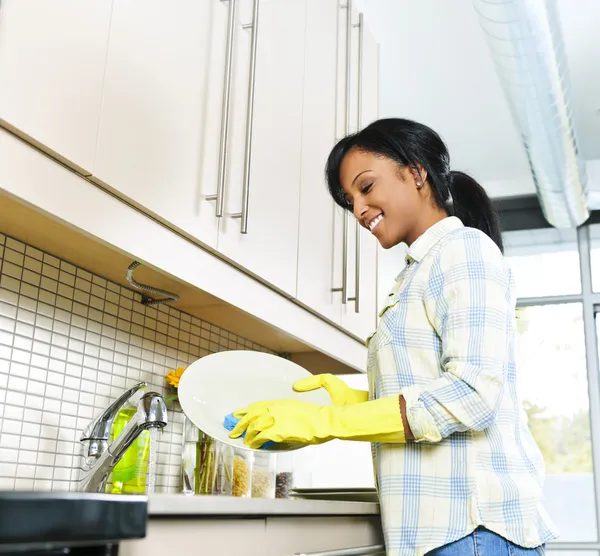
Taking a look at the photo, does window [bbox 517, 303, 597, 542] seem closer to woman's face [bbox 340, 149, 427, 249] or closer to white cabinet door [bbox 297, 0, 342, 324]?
white cabinet door [bbox 297, 0, 342, 324]

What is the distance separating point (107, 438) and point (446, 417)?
0.64 metres

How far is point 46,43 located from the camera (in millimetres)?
985

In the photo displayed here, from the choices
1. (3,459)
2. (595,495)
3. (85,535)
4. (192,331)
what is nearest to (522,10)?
(192,331)

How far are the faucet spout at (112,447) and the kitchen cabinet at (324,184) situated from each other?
0.47 metres

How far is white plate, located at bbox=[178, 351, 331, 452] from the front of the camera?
→ 1.32 metres

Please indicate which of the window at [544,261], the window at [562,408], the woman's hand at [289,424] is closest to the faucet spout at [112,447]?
the woman's hand at [289,424]

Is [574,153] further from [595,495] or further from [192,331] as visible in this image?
[192,331]

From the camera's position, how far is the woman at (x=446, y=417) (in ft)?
3.39

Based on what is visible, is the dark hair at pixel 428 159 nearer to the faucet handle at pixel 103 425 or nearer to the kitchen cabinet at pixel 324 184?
the kitchen cabinet at pixel 324 184

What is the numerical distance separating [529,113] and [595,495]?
211 centimetres

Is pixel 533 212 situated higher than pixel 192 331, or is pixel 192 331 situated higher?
pixel 533 212

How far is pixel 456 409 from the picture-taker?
3.35 feet

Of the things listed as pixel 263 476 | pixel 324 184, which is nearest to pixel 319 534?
pixel 263 476

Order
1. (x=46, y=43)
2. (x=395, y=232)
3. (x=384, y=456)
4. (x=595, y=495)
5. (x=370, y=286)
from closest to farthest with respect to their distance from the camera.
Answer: (x=46, y=43), (x=384, y=456), (x=395, y=232), (x=370, y=286), (x=595, y=495)
